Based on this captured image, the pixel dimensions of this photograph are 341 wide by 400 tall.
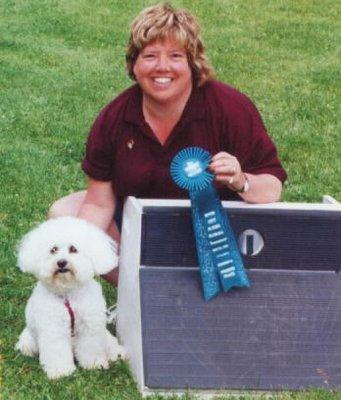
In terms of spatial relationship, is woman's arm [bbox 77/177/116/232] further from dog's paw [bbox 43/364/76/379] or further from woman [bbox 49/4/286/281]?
dog's paw [bbox 43/364/76/379]

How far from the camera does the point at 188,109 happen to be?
393 cm

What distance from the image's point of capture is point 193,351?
11.5 ft

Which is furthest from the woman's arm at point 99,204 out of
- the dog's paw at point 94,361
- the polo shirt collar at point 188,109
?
the dog's paw at point 94,361

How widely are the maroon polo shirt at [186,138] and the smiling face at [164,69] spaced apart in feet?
0.44

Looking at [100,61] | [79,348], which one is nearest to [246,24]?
[100,61]

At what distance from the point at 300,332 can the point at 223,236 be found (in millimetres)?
458

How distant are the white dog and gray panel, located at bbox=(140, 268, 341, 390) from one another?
0.24 metres

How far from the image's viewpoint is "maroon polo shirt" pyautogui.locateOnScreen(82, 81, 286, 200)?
3.93 m

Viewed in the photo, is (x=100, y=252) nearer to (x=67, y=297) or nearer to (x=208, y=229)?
(x=67, y=297)

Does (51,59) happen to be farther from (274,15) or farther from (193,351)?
(193,351)

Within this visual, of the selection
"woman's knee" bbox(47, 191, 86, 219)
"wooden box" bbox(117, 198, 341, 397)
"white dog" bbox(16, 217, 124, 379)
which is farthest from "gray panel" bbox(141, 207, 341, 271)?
"woman's knee" bbox(47, 191, 86, 219)

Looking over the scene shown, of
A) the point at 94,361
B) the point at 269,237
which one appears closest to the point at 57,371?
the point at 94,361

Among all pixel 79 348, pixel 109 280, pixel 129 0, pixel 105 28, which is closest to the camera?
pixel 79 348

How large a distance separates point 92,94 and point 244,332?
533 centimetres
